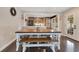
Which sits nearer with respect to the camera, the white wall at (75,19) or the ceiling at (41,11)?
the white wall at (75,19)

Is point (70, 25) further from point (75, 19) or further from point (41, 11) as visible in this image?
point (41, 11)

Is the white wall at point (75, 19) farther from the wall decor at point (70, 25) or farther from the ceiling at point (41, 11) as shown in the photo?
the ceiling at point (41, 11)

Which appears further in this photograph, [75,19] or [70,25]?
[70,25]

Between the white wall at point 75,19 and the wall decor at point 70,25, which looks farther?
the wall decor at point 70,25

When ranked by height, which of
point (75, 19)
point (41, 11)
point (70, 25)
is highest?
point (41, 11)

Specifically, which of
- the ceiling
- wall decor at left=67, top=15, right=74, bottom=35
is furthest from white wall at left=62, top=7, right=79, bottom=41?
the ceiling

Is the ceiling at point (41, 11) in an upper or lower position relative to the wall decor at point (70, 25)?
upper

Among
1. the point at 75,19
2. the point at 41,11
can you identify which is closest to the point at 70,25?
the point at 75,19

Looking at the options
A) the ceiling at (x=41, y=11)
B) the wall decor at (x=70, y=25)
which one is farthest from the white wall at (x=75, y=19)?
the ceiling at (x=41, y=11)

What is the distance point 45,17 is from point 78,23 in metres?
1.71

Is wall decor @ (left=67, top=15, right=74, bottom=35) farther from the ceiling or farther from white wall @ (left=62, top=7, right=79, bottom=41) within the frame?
→ the ceiling
